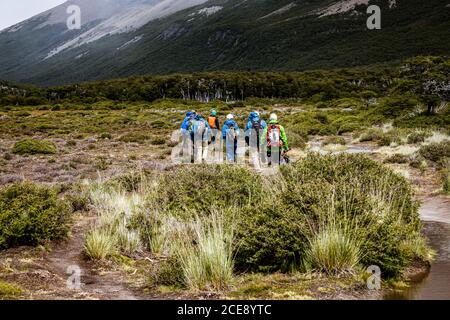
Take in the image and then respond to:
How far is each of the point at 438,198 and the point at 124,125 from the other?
121 feet

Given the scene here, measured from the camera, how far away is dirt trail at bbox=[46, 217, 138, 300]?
6.80 metres

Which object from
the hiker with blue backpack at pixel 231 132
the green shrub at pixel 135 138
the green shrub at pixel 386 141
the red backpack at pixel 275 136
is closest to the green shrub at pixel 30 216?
the red backpack at pixel 275 136

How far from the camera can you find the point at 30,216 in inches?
375

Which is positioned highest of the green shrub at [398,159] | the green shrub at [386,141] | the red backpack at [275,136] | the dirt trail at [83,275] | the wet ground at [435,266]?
the red backpack at [275,136]

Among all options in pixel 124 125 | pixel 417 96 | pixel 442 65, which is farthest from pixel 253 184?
pixel 124 125

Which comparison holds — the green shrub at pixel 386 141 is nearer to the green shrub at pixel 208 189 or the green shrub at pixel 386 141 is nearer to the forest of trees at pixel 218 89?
the green shrub at pixel 208 189

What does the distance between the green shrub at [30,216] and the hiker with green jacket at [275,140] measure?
8.59 m

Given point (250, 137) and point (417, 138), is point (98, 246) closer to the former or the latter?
point (250, 137)

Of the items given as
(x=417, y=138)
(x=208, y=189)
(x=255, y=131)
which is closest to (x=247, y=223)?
(x=208, y=189)

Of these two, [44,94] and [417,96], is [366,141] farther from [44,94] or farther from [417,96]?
[44,94]

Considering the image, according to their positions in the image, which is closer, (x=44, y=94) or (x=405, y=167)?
(x=405, y=167)

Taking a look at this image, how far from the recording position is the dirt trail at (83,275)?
6.80 m

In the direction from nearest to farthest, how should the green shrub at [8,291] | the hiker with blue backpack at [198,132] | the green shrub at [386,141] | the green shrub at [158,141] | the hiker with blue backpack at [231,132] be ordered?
the green shrub at [8,291]
the hiker with blue backpack at [231,132]
the hiker with blue backpack at [198,132]
the green shrub at [386,141]
the green shrub at [158,141]
